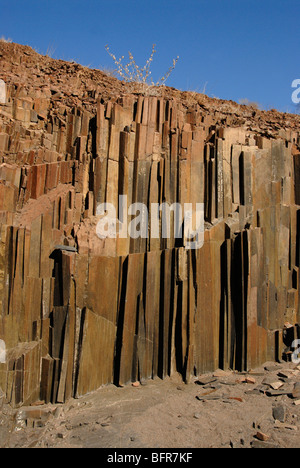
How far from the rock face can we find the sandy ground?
28 centimetres

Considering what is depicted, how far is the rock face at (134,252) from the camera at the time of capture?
19.0 ft

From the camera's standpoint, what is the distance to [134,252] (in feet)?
21.5

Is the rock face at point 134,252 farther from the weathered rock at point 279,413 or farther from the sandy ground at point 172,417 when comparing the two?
the weathered rock at point 279,413

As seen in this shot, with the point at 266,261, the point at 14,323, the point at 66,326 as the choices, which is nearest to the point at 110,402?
the point at 66,326

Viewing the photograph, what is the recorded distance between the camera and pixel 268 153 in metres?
7.32

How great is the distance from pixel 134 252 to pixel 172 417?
2614 millimetres

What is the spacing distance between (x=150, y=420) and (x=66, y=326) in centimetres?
176

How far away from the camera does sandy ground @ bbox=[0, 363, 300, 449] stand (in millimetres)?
4566

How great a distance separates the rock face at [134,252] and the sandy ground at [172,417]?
28cm

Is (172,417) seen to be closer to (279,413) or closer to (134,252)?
(279,413)

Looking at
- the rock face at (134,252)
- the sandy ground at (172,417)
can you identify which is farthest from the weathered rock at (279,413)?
the rock face at (134,252)

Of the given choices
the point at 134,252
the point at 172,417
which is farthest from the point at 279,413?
the point at 134,252
